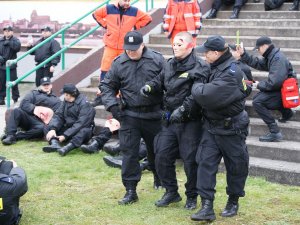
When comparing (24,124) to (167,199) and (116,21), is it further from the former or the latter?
(167,199)

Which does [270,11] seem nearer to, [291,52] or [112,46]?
[291,52]

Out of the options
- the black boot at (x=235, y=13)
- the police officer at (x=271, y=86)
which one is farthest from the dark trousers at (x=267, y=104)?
the black boot at (x=235, y=13)

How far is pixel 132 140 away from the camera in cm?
626

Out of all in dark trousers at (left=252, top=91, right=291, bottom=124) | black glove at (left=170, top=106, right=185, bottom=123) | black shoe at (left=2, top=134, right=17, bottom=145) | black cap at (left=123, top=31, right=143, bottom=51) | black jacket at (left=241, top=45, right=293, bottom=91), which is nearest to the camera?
black glove at (left=170, top=106, right=185, bottom=123)

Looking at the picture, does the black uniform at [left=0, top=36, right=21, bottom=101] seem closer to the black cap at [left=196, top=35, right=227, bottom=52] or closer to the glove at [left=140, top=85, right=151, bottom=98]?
the glove at [left=140, top=85, right=151, bottom=98]

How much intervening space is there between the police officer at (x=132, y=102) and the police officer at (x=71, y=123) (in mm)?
2585

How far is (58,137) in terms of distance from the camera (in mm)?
9031

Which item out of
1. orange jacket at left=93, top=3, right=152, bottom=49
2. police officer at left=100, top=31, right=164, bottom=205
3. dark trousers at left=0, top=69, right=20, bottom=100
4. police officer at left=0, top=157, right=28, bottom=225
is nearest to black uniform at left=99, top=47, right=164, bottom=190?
police officer at left=100, top=31, right=164, bottom=205

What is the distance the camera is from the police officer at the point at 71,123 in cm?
885

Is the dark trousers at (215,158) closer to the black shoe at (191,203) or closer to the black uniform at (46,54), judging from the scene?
the black shoe at (191,203)

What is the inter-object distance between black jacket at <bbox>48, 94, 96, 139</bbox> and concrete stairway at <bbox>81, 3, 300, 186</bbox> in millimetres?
506

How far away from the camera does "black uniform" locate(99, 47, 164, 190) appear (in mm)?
6215

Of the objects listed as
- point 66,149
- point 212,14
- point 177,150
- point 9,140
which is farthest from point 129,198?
point 212,14

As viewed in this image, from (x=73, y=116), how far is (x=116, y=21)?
65.7 inches
